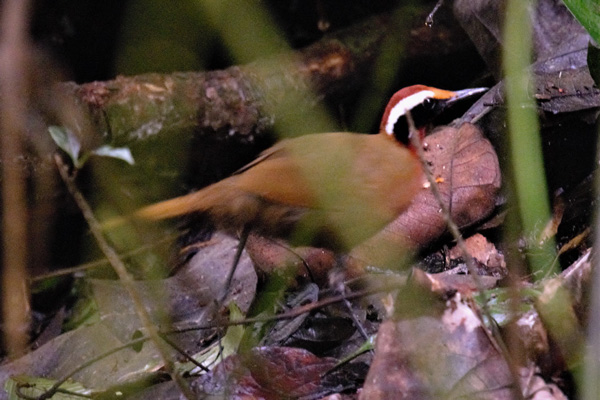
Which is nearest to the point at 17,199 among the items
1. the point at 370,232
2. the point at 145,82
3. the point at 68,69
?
the point at 370,232

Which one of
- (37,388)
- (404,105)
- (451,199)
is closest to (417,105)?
(404,105)

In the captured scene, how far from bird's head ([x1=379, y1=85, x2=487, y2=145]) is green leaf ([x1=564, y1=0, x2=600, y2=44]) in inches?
42.1

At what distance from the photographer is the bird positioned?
2736 millimetres

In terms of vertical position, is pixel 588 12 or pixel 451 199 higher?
pixel 588 12

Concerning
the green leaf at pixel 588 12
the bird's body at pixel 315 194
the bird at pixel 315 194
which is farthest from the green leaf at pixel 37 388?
the green leaf at pixel 588 12

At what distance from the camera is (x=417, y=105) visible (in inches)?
124

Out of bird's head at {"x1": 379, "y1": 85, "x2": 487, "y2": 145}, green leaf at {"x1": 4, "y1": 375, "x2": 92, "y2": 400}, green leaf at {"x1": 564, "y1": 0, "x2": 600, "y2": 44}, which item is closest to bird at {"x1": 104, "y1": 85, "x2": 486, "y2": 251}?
bird's head at {"x1": 379, "y1": 85, "x2": 487, "y2": 145}

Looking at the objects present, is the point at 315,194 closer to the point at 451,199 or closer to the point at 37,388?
the point at 451,199

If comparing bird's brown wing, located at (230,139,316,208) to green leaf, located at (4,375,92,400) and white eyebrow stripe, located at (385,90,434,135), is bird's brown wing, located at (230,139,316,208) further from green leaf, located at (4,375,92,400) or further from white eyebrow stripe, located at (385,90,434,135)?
green leaf, located at (4,375,92,400)

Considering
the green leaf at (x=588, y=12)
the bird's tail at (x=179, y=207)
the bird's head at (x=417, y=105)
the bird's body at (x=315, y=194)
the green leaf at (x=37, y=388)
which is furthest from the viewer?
the bird's head at (x=417, y=105)

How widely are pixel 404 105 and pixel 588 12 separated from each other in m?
1.23

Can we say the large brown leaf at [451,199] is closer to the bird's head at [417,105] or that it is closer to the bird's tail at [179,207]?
the bird's head at [417,105]

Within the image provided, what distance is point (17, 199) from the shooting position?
2.47ft

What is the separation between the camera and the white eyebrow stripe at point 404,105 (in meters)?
3.12
